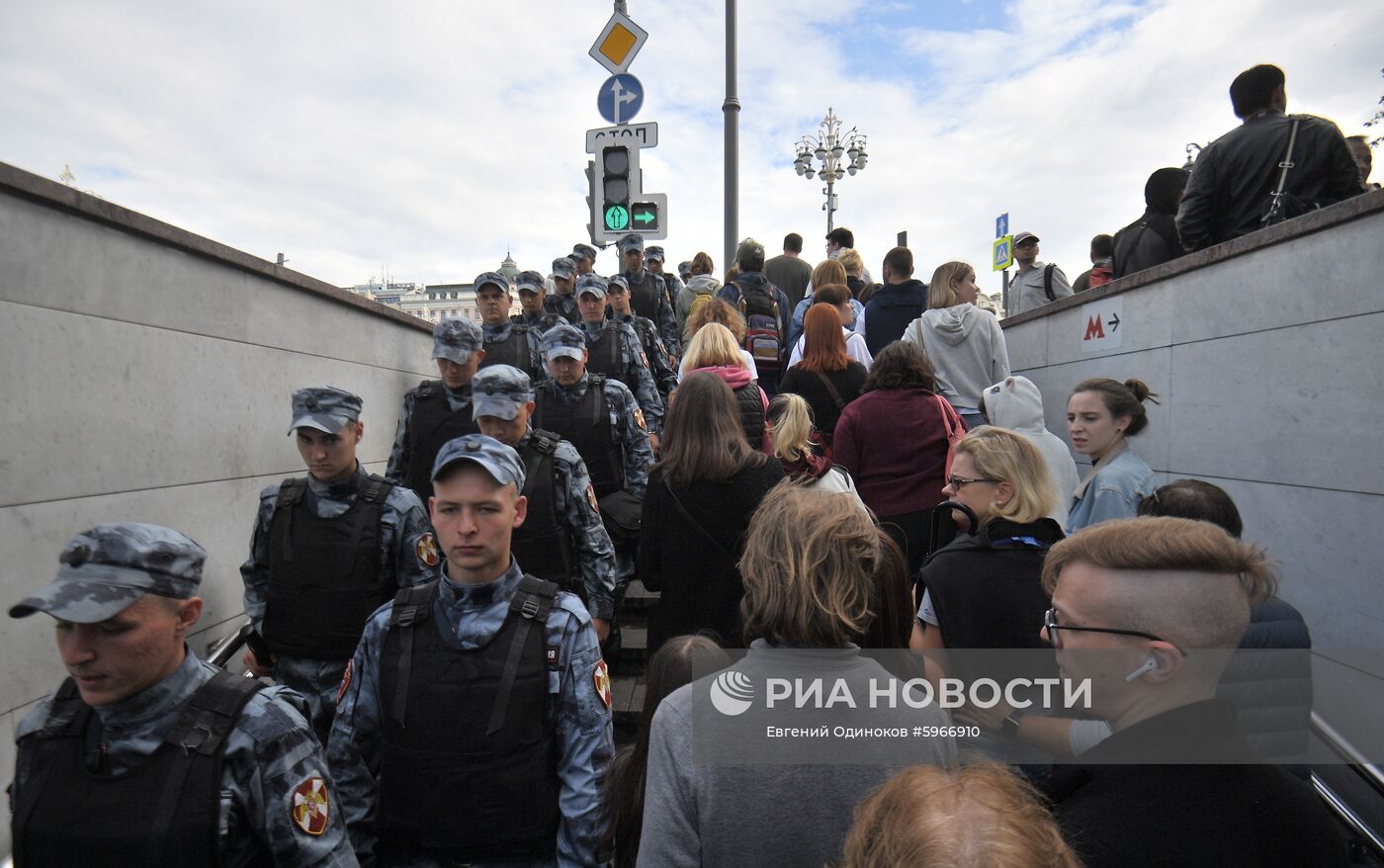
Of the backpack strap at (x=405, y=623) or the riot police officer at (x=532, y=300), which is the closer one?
the backpack strap at (x=405, y=623)

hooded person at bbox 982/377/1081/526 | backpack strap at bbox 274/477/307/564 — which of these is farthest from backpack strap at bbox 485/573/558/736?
hooded person at bbox 982/377/1081/526

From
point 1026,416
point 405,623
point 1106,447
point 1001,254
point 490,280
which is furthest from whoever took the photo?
point 1001,254

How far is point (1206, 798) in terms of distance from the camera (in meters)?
1.22

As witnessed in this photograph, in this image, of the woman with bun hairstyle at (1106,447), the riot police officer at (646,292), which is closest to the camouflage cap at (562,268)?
the riot police officer at (646,292)

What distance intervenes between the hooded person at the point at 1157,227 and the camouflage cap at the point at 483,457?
241 inches

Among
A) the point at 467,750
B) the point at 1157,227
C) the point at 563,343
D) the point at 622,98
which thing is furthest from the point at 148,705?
the point at 622,98

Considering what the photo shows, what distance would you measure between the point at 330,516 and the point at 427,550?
1.39 feet

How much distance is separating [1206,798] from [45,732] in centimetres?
252

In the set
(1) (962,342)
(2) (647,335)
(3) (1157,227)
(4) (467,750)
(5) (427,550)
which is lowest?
(4) (467,750)

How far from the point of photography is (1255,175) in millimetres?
4500

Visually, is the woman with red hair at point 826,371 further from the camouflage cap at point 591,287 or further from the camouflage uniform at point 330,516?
the camouflage uniform at point 330,516

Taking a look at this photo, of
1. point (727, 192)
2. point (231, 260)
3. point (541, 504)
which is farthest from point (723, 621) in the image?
point (727, 192)

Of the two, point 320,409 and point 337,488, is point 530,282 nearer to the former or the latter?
point 320,409

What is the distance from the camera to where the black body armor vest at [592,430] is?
4.74m
